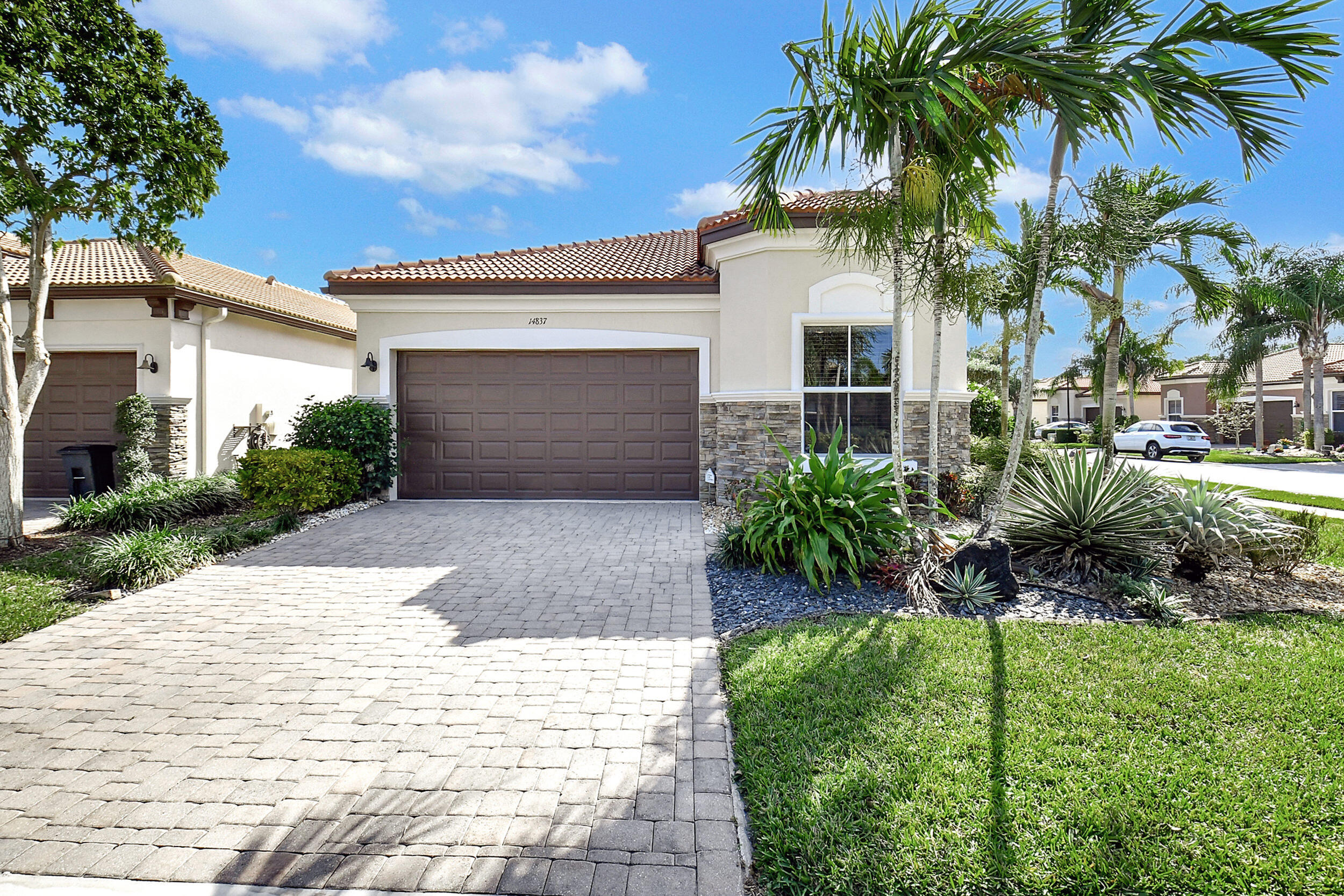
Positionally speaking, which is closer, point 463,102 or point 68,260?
point 68,260

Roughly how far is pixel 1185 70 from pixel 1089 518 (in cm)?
353

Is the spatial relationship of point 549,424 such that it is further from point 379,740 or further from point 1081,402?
point 1081,402

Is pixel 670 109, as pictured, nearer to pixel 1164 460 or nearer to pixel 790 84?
pixel 790 84

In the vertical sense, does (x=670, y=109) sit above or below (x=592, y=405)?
above

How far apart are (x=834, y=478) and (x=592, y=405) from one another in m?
6.05

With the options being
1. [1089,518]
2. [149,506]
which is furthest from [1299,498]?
[149,506]

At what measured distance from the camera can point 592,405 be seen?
11195 millimetres

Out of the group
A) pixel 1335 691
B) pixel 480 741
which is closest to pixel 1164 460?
pixel 1335 691

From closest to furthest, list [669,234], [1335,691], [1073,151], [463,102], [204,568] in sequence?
1. [1335,691]
2. [1073,151]
3. [204,568]
4. [669,234]
5. [463,102]

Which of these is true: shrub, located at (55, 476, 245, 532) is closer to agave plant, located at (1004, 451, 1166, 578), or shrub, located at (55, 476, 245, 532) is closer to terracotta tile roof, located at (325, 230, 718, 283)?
terracotta tile roof, located at (325, 230, 718, 283)

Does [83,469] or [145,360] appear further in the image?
[145,360]

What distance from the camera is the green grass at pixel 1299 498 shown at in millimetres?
10844

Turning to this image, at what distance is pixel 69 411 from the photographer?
11352 millimetres

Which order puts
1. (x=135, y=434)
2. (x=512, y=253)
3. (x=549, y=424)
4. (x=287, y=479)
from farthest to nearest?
(x=512, y=253) < (x=549, y=424) < (x=135, y=434) < (x=287, y=479)
